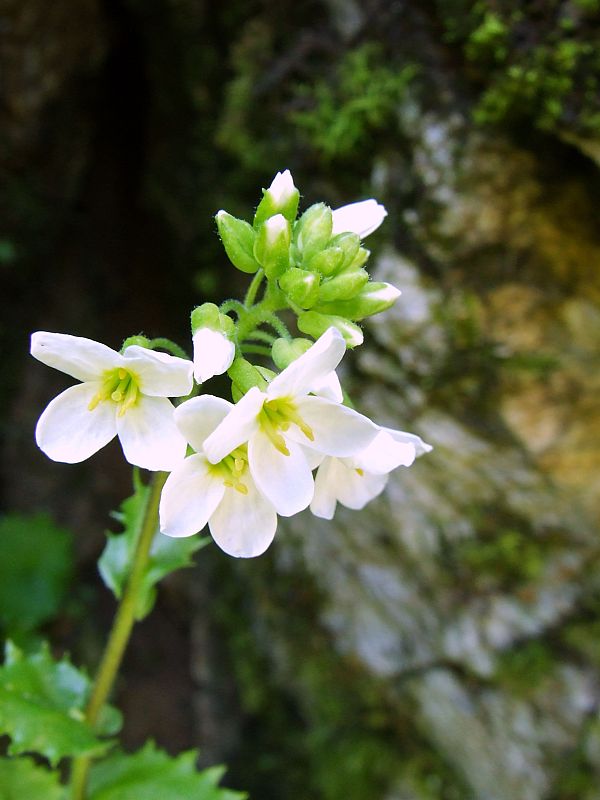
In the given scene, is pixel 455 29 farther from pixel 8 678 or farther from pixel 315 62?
pixel 8 678

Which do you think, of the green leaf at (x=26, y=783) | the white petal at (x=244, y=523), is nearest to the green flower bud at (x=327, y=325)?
the white petal at (x=244, y=523)

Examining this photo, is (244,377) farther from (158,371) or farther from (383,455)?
(383,455)

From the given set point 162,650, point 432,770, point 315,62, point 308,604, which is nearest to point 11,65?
point 315,62

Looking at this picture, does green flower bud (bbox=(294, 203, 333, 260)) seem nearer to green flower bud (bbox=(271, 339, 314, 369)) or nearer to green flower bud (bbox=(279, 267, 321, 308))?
green flower bud (bbox=(279, 267, 321, 308))

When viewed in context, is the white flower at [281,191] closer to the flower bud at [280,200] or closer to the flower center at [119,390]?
the flower bud at [280,200]

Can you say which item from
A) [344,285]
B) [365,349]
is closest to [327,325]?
→ [344,285]

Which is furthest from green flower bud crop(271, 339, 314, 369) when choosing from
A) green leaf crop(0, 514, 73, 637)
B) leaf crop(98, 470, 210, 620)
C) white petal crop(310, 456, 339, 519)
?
green leaf crop(0, 514, 73, 637)
